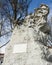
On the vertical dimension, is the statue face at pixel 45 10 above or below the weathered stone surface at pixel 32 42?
above

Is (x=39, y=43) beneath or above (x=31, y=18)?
beneath

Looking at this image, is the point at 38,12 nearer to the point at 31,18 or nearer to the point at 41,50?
the point at 31,18

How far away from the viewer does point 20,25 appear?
7.38 meters

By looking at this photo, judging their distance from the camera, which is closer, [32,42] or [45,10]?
[32,42]

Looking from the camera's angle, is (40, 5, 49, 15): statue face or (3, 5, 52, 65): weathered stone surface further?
(40, 5, 49, 15): statue face

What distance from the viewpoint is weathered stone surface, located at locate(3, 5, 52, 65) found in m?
6.43

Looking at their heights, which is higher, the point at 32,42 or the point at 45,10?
the point at 45,10

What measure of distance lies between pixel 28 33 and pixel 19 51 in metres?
0.67

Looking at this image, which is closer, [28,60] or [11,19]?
[28,60]

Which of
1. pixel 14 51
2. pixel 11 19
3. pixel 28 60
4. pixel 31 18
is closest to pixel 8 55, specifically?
pixel 14 51

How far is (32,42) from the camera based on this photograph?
6.67m

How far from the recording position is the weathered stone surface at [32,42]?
253 inches

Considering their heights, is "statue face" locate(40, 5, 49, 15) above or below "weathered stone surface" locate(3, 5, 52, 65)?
above

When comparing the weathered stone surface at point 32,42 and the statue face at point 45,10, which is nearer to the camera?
the weathered stone surface at point 32,42
